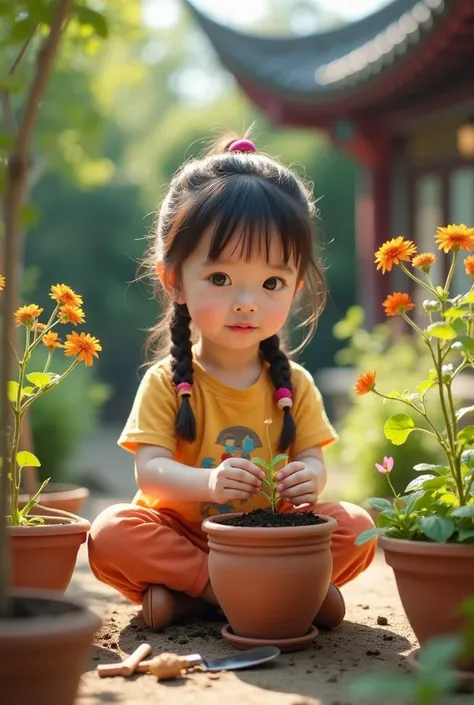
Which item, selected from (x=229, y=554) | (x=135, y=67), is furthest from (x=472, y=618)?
(x=135, y=67)

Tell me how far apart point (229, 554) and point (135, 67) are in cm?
1075

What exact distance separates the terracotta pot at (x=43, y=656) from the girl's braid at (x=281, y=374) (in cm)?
130

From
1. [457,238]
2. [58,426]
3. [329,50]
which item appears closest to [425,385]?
[457,238]

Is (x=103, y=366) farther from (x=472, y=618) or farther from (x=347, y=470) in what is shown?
(x=472, y=618)

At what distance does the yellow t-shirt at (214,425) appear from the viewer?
3008 millimetres

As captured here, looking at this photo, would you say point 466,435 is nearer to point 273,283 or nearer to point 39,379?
point 273,283

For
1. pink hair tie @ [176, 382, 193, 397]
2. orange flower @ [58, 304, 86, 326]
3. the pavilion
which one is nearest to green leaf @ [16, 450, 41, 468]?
orange flower @ [58, 304, 86, 326]

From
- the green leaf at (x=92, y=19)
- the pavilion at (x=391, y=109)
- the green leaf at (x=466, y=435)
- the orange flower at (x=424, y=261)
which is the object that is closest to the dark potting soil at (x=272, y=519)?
the green leaf at (x=466, y=435)

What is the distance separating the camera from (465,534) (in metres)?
2.18

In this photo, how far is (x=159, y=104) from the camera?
45.9m

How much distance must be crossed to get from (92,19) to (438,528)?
126cm

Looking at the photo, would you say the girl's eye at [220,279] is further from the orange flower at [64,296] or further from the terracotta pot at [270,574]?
the terracotta pot at [270,574]

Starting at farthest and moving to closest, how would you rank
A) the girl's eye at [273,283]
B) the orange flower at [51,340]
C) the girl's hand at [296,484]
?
the girl's eye at [273,283] → the orange flower at [51,340] → the girl's hand at [296,484]

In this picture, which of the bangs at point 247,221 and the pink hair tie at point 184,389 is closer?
the bangs at point 247,221
